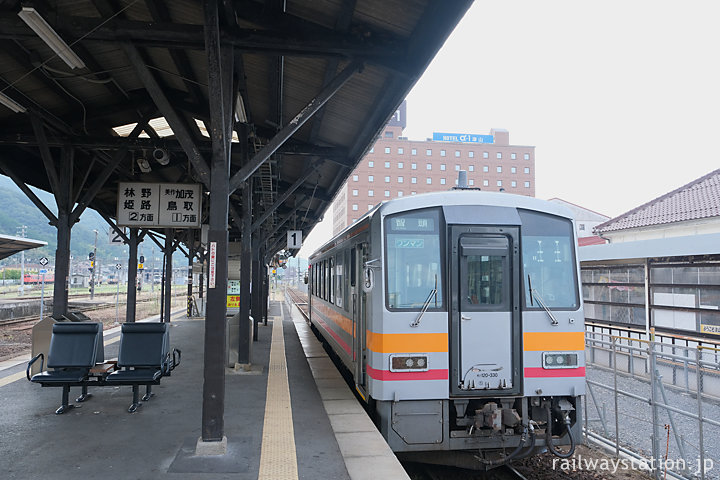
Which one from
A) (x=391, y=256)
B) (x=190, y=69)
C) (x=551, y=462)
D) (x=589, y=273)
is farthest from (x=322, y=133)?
(x=589, y=273)

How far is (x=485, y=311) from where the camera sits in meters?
5.39

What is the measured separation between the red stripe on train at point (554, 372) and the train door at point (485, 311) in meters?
0.14

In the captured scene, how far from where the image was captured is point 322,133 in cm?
876

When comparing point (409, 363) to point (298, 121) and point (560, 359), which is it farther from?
point (298, 121)

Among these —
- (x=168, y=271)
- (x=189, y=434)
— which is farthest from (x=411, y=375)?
(x=168, y=271)

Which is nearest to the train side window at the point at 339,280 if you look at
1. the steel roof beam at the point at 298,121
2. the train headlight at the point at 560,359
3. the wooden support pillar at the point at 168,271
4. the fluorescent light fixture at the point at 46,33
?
the steel roof beam at the point at 298,121

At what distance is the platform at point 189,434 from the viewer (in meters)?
4.46

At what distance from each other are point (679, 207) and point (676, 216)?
0.44 metres

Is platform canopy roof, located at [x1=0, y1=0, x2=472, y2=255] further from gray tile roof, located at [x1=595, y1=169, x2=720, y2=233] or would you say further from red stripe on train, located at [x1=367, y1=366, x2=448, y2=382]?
gray tile roof, located at [x1=595, y1=169, x2=720, y2=233]

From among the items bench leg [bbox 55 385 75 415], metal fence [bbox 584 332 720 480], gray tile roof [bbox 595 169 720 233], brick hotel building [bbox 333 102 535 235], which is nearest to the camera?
metal fence [bbox 584 332 720 480]

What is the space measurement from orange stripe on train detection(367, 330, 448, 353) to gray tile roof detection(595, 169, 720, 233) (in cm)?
860

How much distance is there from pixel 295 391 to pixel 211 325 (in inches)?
117

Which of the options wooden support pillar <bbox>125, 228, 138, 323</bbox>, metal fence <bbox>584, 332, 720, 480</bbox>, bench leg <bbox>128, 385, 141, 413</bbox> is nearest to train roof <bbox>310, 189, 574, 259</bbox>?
metal fence <bbox>584, 332, 720, 480</bbox>

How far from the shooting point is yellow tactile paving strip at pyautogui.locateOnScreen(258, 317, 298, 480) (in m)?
4.45
